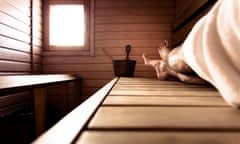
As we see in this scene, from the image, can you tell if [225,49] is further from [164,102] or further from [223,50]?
[164,102]

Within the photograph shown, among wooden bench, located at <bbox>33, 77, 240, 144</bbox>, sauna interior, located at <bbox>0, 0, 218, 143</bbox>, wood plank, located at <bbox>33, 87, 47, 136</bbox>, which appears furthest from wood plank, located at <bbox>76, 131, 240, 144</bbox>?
sauna interior, located at <bbox>0, 0, 218, 143</bbox>

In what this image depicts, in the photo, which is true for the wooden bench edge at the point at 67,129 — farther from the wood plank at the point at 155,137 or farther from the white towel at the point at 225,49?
the white towel at the point at 225,49

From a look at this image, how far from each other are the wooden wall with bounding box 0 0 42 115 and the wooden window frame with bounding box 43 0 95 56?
0.11 meters

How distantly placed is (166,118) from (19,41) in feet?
9.28

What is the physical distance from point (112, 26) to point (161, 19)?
0.78 metres

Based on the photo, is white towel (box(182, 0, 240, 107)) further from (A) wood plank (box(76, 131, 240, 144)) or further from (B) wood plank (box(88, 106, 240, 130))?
(A) wood plank (box(76, 131, 240, 144))

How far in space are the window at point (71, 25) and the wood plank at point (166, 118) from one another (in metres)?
3.13

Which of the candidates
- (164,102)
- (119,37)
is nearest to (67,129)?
(164,102)

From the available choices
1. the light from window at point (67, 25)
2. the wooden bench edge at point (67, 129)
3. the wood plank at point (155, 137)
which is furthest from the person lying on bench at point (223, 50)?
the light from window at point (67, 25)

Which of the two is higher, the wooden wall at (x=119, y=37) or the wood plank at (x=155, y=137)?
the wooden wall at (x=119, y=37)

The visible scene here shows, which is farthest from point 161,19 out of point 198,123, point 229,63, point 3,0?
point 198,123

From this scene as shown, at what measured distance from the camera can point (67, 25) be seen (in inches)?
155

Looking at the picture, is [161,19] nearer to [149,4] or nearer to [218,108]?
[149,4]

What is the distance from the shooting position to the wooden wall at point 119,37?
148 inches
